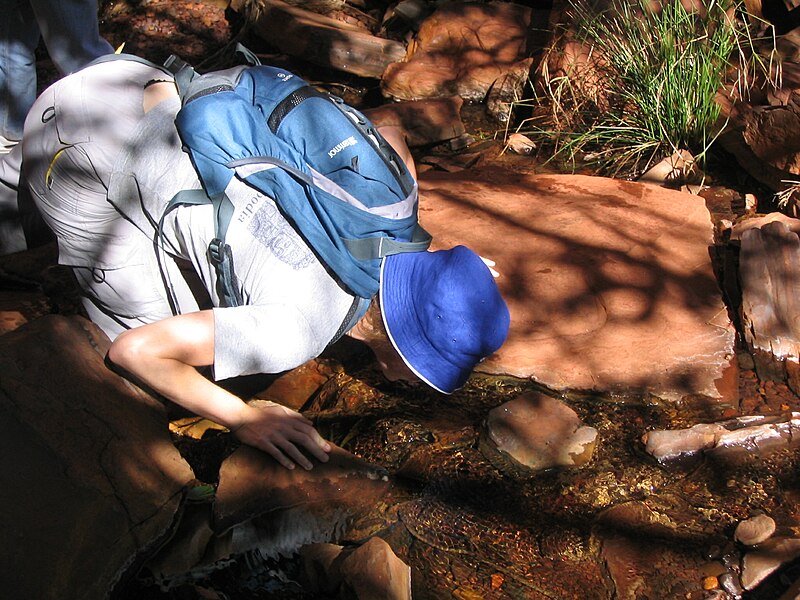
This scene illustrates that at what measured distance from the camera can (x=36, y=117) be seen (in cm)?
271

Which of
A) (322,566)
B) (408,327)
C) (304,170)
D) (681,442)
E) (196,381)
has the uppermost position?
(304,170)

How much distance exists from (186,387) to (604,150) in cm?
291

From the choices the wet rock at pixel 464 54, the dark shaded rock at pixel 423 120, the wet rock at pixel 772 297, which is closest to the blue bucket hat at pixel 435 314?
the wet rock at pixel 772 297

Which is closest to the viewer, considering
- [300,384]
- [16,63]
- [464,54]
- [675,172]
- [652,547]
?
[652,547]

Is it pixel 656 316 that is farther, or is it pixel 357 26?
pixel 357 26

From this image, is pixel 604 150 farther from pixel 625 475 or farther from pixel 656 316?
pixel 625 475

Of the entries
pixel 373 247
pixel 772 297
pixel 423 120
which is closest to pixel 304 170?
pixel 373 247

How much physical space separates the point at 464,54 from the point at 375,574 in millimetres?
4165

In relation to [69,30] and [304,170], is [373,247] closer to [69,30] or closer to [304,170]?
[304,170]

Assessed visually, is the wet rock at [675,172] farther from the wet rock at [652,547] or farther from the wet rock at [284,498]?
the wet rock at [284,498]

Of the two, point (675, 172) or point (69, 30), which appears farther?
point (675, 172)

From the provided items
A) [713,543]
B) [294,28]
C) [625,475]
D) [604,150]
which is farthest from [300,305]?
[294,28]

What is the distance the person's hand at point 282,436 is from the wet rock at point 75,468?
282 mm

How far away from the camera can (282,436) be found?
2.65 m
